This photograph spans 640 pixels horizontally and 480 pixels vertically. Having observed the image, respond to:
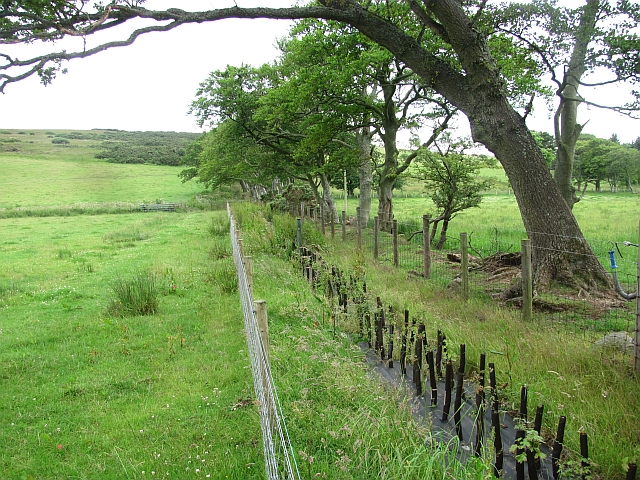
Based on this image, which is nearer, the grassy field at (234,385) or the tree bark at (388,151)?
the grassy field at (234,385)

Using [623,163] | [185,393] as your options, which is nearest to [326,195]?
[185,393]

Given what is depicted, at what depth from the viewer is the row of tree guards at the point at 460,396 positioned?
2938 mm

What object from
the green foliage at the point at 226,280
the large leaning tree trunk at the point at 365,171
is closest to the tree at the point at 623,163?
the large leaning tree trunk at the point at 365,171

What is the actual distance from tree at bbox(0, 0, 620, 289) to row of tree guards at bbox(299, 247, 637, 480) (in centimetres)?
313

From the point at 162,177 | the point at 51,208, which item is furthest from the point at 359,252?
the point at 162,177

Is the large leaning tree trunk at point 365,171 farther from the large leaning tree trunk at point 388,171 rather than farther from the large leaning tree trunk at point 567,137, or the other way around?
the large leaning tree trunk at point 567,137

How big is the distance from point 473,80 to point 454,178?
5.73 metres

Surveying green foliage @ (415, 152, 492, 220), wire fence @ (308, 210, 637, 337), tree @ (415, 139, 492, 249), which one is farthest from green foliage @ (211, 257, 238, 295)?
green foliage @ (415, 152, 492, 220)

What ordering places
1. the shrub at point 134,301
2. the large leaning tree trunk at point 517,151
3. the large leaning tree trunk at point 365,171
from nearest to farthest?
the large leaning tree trunk at point 517,151
the shrub at point 134,301
the large leaning tree trunk at point 365,171

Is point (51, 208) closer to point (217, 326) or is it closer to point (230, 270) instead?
point (230, 270)

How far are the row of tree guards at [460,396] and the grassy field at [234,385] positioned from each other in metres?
0.22

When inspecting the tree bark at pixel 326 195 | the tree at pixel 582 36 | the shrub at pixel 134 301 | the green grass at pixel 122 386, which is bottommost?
the green grass at pixel 122 386

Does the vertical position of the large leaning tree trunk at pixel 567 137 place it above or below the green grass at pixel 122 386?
above

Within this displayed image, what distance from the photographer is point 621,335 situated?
489 cm
